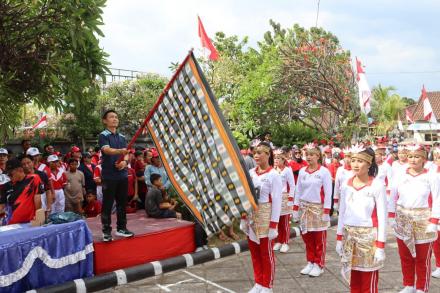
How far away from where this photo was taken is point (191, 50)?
16.2 feet

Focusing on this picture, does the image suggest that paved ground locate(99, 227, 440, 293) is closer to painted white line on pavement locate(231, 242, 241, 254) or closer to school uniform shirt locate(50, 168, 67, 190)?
painted white line on pavement locate(231, 242, 241, 254)

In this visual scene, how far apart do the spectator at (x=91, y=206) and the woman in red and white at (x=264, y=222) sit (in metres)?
4.90

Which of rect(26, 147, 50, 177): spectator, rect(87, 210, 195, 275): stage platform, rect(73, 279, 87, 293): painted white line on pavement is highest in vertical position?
rect(26, 147, 50, 177): spectator

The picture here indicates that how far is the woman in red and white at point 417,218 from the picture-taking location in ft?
17.6

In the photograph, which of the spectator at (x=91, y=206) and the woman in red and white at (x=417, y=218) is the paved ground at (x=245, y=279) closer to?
the woman in red and white at (x=417, y=218)

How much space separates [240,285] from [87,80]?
3.95 m

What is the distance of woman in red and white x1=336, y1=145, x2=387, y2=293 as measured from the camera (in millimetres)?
4336

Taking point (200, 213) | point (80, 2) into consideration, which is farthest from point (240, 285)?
point (80, 2)

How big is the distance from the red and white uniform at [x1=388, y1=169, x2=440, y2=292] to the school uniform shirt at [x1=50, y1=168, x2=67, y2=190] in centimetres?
631

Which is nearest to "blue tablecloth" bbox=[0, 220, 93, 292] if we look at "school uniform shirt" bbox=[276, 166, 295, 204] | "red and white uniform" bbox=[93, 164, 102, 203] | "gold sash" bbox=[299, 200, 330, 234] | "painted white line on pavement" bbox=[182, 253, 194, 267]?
"painted white line on pavement" bbox=[182, 253, 194, 267]

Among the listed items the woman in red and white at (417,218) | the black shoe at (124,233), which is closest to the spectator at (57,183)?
the black shoe at (124,233)

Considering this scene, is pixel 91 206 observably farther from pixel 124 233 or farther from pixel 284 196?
pixel 284 196

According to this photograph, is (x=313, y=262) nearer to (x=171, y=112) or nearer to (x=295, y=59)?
(x=171, y=112)

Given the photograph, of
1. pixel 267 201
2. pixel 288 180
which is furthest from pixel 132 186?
pixel 267 201
